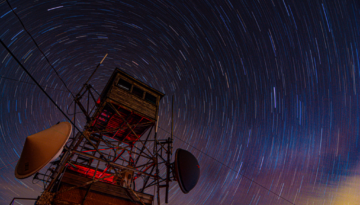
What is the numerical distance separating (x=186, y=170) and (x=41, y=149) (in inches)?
254

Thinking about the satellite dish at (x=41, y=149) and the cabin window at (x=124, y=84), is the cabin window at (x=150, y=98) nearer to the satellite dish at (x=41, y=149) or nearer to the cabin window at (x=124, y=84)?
the cabin window at (x=124, y=84)

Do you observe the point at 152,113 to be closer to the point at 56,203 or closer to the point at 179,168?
the point at 179,168

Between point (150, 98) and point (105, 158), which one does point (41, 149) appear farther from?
point (150, 98)

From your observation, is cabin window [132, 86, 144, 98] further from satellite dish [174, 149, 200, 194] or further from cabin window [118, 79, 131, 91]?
satellite dish [174, 149, 200, 194]

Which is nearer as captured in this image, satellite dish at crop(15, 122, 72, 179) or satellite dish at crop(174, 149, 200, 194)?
satellite dish at crop(15, 122, 72, 179)

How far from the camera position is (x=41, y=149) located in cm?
648

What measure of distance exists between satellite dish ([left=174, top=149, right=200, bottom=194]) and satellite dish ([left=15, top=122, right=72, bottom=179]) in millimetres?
5231

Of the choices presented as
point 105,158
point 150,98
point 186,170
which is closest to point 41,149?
→ point 105,158

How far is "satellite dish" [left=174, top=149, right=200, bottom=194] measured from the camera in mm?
8508

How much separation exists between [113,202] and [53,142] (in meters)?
4.14

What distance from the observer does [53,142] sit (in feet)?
21.4

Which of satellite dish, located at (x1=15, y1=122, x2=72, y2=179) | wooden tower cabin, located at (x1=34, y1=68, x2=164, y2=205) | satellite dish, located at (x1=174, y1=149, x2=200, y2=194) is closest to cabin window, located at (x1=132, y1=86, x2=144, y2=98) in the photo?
wooden tower cabin, located at (x1=34, y1=68, x2=164, y2=205)

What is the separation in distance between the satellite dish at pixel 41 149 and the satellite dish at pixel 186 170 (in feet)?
17.2

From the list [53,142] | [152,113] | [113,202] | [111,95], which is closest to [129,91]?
[111,95]
